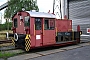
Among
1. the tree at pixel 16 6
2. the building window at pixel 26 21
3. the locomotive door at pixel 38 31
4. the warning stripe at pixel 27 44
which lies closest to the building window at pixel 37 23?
the locomotive door at pixel 38 31

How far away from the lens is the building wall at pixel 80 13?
12922mm

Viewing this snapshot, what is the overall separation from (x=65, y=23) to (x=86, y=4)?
271 cm

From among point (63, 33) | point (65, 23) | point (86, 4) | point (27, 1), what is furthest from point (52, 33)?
point (27, 1)

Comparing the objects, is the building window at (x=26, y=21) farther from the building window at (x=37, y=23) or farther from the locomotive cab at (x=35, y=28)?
the building window at (x=37, y=23)

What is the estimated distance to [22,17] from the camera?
923cm

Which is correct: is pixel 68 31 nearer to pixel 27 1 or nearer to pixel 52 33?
pixel 52 33

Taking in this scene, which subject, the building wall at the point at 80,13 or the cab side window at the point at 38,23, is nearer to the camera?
the cab side window at the point at 38,23

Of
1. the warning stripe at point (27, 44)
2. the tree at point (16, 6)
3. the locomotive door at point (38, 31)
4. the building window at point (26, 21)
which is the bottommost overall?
the warning stripe at point (27, 44)

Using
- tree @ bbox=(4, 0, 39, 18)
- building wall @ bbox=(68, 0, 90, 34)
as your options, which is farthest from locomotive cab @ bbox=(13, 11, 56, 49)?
tree @ bbox=(4, 0, 39, 18)

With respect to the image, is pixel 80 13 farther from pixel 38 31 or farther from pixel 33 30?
pixel 33 30

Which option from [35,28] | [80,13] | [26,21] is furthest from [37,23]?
[80,13]

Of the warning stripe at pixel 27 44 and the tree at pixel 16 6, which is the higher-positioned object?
the tree at pixel 16 6

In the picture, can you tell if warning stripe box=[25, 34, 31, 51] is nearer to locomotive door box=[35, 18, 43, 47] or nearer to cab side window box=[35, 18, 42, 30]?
locomotive door box=[35, 18, 43, 47]

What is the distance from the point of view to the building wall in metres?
12.9
